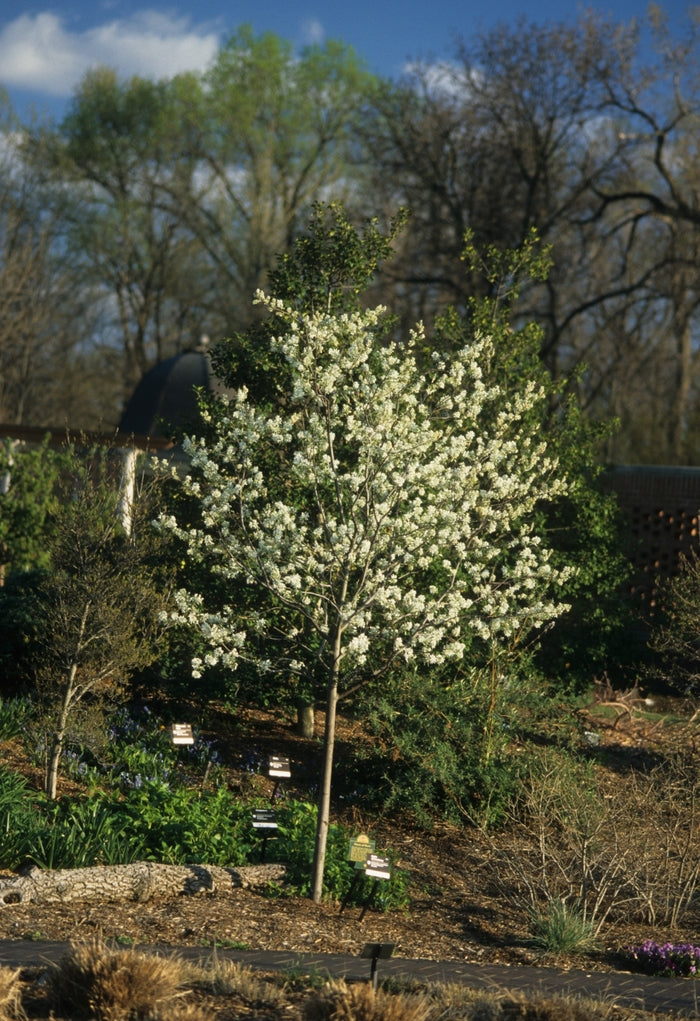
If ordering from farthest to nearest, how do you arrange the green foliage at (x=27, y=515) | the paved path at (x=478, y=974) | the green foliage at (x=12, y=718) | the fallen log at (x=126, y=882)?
1. the green foliage at (x=27, y=515)
2. the green foliage at (x=12, y=718)
3. the fallen log at (x=126, y=882)
4. the paved path at (x=478, y=974)

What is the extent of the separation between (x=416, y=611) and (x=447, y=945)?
5.94ft

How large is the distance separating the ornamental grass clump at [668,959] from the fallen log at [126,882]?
212cm

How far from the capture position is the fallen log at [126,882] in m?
6.37

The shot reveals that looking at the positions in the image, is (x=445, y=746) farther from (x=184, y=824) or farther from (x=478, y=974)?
(x=478, y=974)

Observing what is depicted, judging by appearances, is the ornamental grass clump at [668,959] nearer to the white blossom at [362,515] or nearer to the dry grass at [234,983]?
the white blossom at [362,515]

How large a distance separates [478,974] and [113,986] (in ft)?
6.41

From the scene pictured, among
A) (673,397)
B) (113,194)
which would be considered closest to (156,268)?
(113,194)

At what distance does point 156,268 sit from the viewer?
3750 centimetres

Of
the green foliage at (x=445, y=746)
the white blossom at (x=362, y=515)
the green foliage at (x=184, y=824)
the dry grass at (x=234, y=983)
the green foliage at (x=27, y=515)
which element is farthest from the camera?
the green foliage at (x=27, y=515)

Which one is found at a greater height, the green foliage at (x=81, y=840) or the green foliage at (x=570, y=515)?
the green foliage at (x=570, y=515)

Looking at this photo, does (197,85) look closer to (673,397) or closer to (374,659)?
(673,397)

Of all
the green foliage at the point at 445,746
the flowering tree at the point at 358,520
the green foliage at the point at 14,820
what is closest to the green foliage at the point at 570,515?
the green foliage at the point at 445,746

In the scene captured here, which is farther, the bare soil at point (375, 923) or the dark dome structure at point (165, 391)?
the dark dome structure at point (165, 391)

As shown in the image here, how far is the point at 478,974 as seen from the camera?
566 centimetres
